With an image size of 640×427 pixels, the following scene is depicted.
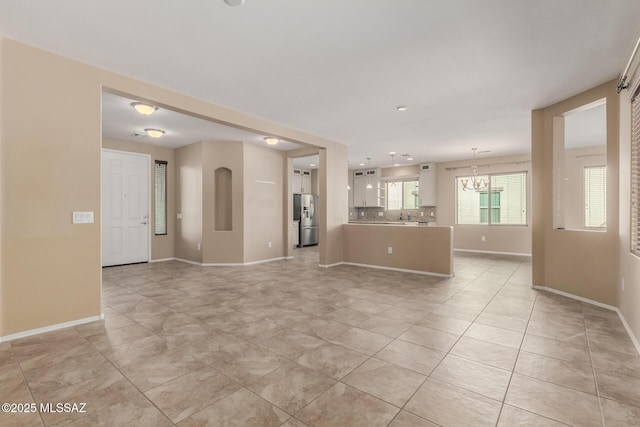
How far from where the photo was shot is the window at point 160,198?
7207 mm

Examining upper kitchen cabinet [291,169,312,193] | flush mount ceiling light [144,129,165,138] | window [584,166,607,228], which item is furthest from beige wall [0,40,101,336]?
window [584,166,607,228]

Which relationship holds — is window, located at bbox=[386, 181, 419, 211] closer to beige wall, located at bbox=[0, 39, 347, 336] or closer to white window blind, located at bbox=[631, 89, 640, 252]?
white window blind, located at bbox=[631, 89, 640, 252]

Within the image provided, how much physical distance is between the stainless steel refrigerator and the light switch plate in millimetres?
6560

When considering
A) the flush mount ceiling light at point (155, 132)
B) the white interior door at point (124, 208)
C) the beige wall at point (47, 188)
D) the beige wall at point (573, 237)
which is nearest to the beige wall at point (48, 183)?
the beige wall at point (47, 188)

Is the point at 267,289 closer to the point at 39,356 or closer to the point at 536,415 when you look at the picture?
the point at 39,356

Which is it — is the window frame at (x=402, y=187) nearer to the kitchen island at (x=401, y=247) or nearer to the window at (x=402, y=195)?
the window at (x=402, y=195)

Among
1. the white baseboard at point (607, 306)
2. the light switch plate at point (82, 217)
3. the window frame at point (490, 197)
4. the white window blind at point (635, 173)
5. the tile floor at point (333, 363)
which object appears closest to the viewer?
the tile floor at point (333, 363)

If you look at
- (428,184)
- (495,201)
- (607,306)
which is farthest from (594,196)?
(607,306)

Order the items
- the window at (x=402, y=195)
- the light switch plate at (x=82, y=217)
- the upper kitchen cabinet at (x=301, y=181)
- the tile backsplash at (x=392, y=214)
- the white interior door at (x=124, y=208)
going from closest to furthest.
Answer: the light switch plate at (x=82, y=217)
the white interior door at (x=124, y=208)
the tile backsplash at (x=392, y=214)
the upper kitchen cabinet at (x=301, y=181)
the window at (x=402, y=195)

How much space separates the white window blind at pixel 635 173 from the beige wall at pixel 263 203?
5.98 m

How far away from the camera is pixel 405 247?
6051 mm

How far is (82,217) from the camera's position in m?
3.13

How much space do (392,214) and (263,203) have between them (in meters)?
5.04

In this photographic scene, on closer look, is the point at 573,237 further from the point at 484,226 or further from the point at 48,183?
the point at 48,183
